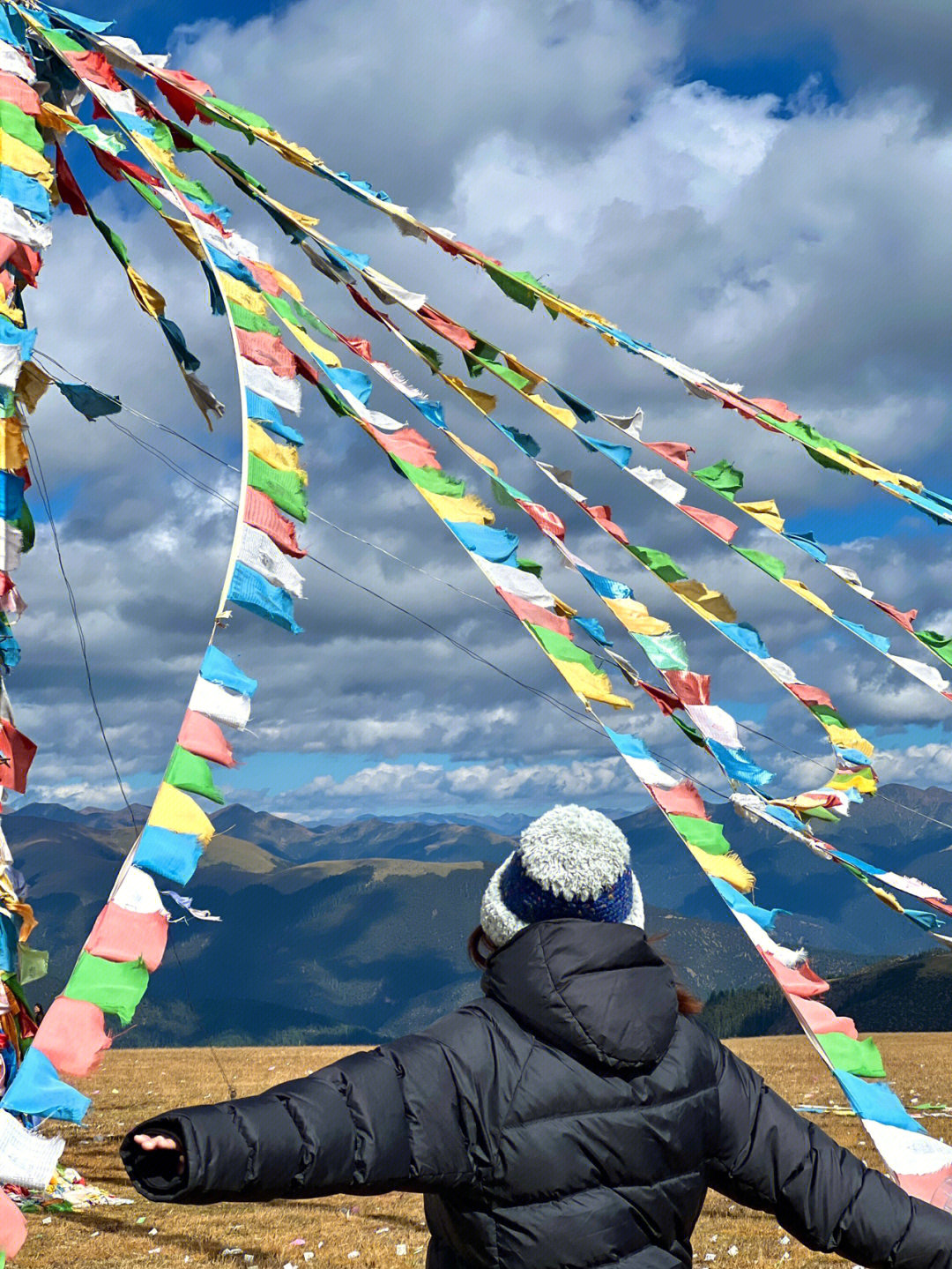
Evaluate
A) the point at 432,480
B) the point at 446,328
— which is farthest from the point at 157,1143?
the point at 446,328

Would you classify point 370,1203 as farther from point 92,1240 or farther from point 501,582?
point 501,582

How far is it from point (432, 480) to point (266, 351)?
0.86 meters

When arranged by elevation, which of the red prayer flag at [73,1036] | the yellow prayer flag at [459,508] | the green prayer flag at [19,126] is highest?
the green prayer flag at [19,126]

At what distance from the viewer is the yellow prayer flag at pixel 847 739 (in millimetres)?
5242

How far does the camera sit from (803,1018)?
3924 mm

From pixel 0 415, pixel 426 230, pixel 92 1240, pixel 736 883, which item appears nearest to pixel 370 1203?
pixel 92 1240

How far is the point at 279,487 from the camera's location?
13.4ft

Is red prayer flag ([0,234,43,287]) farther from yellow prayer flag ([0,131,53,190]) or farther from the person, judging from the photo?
the person

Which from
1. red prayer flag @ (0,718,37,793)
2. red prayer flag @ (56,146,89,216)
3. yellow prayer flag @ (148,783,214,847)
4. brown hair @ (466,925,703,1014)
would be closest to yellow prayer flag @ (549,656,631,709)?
brown hair @ (466,925,703,1014)

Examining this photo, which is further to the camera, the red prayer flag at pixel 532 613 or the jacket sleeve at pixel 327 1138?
the red prayer flag at pixel 532 613

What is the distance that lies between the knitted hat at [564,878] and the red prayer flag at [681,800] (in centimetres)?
154

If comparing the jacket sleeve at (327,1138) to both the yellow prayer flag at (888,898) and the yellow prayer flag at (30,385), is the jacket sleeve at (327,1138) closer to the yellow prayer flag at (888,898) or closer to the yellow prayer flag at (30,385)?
the yellow prayer flag at (888,898)

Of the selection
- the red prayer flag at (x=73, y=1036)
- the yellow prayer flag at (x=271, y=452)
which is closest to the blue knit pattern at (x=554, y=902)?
the red prayer flag at (x=73, y=1036)

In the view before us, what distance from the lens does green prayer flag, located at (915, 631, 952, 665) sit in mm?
5055
